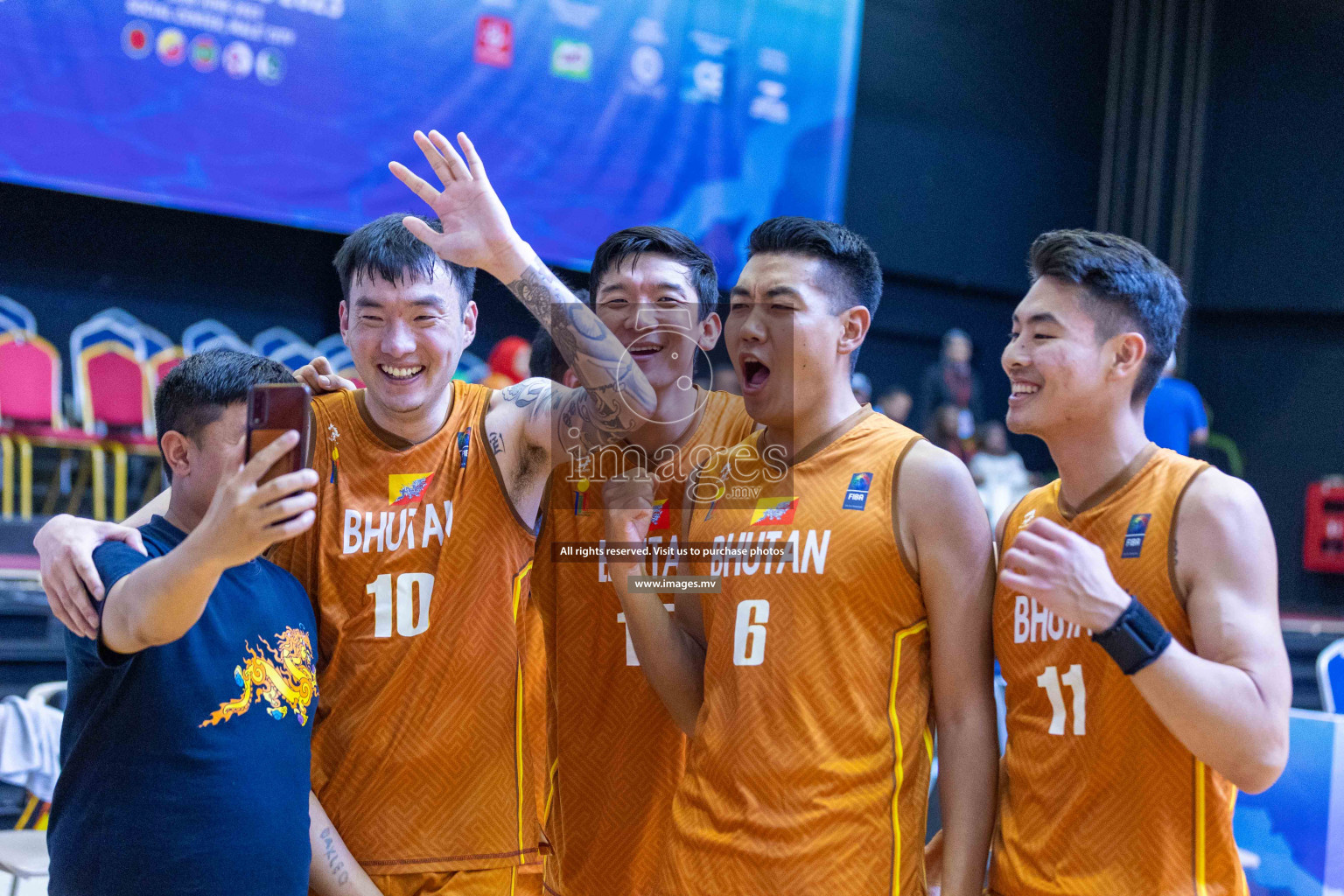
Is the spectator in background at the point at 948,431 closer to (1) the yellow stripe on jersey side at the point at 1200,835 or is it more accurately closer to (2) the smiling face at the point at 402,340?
(2) the smiling face at the point at 402,340

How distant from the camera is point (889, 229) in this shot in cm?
1260

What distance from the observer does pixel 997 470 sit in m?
10.5

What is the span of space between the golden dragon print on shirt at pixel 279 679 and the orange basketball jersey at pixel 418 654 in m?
0.22

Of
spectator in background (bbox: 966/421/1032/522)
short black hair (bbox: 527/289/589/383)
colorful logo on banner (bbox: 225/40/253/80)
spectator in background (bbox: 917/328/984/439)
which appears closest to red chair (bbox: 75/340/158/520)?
colorful logo on banner (bbox: 225/40/253/80)

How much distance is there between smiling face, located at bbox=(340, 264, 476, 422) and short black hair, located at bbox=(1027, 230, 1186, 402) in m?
1.39

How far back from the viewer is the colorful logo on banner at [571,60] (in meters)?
9.46

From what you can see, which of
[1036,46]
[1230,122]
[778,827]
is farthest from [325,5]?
[1230,122]

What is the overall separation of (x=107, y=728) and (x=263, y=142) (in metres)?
7.17

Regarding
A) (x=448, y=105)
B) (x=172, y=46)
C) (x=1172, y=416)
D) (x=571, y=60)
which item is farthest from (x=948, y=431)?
(x=172, y=46)

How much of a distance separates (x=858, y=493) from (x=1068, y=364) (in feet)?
1.67

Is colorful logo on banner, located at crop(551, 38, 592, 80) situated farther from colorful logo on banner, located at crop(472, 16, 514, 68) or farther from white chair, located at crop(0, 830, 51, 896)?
white chair, located at crop(0, 830, 51, 896)

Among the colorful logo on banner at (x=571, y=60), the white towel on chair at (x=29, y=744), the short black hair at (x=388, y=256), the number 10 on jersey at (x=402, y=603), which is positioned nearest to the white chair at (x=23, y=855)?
the white towel on chair at (x=29, y=744)

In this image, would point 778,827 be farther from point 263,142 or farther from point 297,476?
point 263,142

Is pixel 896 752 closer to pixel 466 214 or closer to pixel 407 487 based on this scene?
pixel 407 487
